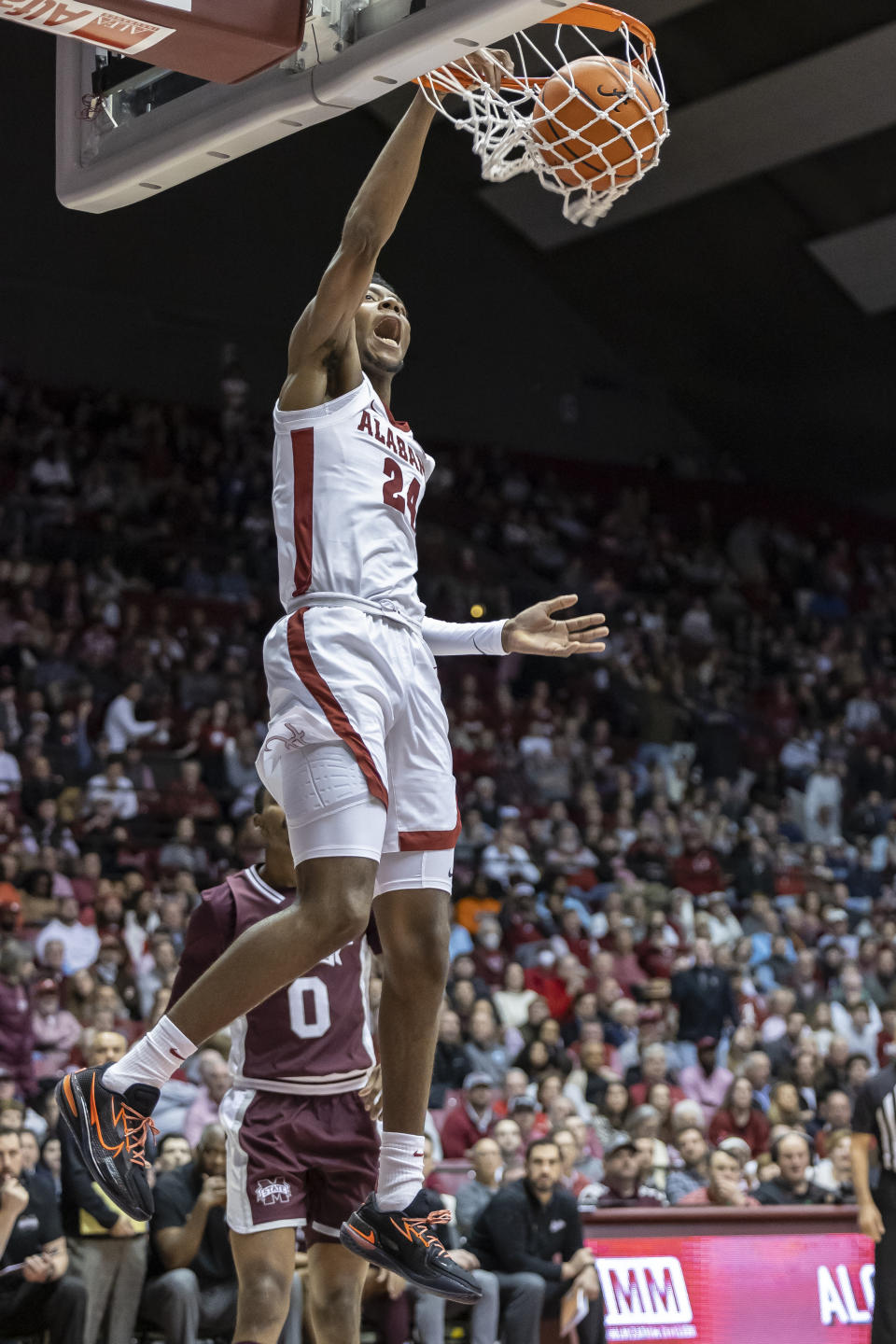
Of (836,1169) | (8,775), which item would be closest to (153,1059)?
(836,1169)

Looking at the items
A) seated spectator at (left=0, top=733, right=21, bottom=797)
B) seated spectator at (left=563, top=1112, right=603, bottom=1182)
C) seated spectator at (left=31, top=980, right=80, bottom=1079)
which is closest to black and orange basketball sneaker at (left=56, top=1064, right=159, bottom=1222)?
seated spectator at (left=563, top=1112, right=603, bottom=1182)

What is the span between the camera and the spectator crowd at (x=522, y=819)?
9047 millimetres

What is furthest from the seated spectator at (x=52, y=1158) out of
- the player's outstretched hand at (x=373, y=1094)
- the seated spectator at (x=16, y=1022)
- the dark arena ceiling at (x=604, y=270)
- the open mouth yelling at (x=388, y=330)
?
the dark arena ceiling at (x=604, y=270)

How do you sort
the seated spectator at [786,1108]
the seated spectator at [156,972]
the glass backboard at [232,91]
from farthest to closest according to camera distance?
the seated spectator at [786,1108] → the seated spectator at [156,972] → the glass backboard at [232,91]

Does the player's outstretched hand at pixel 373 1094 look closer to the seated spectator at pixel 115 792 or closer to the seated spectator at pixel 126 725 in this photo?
the seated spectator at pixel 115 792

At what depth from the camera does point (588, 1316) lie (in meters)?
7.77

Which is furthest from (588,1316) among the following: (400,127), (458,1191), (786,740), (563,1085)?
(786,740)

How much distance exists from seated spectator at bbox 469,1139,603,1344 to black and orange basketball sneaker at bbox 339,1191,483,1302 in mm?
4011

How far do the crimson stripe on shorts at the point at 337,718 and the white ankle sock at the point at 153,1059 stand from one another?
674mm

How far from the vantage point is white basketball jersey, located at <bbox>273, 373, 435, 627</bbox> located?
3.92m

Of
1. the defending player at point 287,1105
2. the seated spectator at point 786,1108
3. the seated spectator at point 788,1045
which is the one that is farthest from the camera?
the seated spectator at point 788,1045

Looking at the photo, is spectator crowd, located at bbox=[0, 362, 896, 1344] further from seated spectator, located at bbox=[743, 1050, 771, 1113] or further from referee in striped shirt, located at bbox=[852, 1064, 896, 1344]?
referee in striped shirt, located at bbox=[852, 1064, 896, 1344]

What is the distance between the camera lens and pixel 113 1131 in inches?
142

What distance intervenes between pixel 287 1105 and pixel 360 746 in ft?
6.21
